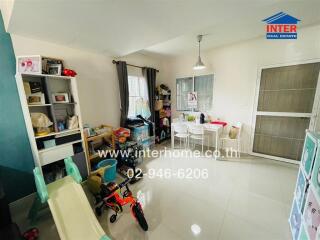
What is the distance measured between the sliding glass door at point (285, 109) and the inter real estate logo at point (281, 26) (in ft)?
1.83

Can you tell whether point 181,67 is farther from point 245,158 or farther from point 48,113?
point 48,113

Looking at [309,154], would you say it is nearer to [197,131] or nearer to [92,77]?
[197,131]

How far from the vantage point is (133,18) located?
1.58 meters

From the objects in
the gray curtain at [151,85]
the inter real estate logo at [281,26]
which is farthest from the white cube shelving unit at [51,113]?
the inter real estate logo at [281,26]

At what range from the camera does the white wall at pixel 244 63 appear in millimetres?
2404

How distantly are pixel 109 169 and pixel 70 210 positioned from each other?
86 centimetres

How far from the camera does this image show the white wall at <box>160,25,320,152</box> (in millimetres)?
2404

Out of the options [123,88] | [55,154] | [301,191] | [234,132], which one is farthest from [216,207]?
[123,88]

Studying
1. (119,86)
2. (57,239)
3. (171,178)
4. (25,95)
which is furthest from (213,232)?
(119,86)

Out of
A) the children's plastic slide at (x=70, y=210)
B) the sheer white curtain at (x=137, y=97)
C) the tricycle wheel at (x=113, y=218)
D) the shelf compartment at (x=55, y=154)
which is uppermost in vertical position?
the sheer white curtain at (x=137, y=97)

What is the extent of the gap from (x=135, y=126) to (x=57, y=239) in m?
2.16

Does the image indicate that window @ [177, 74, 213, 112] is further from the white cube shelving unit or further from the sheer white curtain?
the white cube shelving unit

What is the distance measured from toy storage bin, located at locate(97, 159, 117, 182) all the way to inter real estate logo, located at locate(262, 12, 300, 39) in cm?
328

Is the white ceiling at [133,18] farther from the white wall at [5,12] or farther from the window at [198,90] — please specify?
the window at [198,90]
